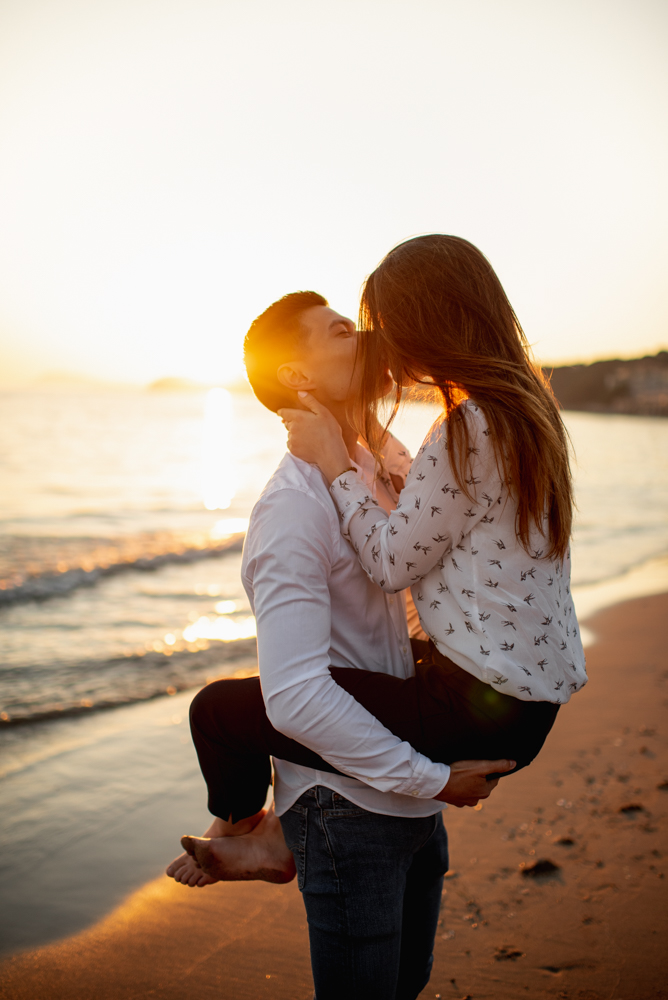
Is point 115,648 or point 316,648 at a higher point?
point 316,648

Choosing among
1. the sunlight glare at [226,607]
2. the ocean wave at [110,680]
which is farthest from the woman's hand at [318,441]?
the sunlight glare at [226,607]

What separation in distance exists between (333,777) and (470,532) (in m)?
0.73

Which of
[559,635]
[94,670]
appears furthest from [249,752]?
[94,670]

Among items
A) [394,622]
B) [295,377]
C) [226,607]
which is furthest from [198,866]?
[226,607]

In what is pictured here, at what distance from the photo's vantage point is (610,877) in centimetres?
314

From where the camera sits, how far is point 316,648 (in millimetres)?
1593

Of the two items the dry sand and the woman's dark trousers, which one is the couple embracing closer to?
the woman's dark trousers

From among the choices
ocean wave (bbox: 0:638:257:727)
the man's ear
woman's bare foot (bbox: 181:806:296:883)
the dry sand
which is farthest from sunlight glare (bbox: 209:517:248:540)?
woman's bare foot (bbox: 181:806:296:883)

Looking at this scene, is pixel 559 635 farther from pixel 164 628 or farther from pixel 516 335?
pixel 164 628

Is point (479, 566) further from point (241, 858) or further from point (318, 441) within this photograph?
point (241, 858)

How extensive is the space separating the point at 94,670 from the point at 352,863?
16.8 feet

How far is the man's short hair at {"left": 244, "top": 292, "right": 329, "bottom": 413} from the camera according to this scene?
2242 millimetres

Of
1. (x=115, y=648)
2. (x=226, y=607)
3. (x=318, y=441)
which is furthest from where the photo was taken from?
(x=226, y=607)

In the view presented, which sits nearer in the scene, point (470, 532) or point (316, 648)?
point (316, 648)
